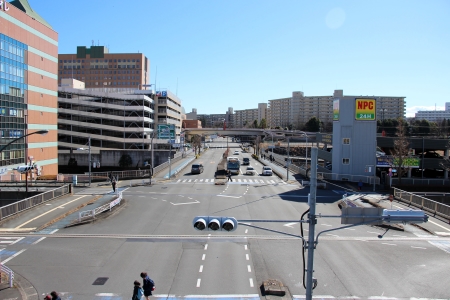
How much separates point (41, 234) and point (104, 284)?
9.72 metres

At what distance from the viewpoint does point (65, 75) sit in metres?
145

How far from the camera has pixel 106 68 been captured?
143000 mm

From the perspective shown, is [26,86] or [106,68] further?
[106,68]

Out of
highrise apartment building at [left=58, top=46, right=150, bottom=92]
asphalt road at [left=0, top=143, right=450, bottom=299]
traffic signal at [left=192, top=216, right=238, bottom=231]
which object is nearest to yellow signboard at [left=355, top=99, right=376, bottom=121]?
asphalt road at [left=0, top=143, right=450, bottom=299]

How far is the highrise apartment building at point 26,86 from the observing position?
1827 inches

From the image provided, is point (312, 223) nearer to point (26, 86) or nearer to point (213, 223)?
point (213, 223)

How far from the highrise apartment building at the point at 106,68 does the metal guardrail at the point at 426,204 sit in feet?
387

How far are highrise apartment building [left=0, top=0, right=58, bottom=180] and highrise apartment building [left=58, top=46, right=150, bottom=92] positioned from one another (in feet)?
273

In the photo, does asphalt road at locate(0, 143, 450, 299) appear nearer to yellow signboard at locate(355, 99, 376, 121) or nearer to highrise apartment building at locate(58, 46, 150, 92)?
yellow signboard at locate(355, 99, 376, 121)

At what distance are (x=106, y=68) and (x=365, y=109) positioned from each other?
115 m

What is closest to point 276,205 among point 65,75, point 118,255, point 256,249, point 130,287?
point 256,249

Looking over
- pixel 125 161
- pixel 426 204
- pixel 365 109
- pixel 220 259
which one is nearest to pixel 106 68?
pixel 125 161

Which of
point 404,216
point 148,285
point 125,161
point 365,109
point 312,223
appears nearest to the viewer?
point 312,223

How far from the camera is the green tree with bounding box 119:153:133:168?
8031 cm
